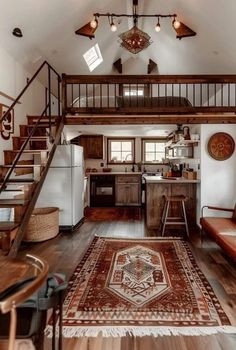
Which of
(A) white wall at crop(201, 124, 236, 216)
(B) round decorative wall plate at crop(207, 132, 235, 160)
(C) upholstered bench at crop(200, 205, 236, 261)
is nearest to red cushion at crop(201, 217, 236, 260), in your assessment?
(C) upholstered bench at crop(200, 205, 236, 261)

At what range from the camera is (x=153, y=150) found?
973 centimetres

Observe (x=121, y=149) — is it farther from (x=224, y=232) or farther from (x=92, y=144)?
(x=224, y=232)

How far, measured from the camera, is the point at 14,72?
221 inches

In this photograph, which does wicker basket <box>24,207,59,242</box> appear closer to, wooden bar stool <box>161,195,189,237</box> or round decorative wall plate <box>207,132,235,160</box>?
wooden bar stool <box>161,195,189,237</box>

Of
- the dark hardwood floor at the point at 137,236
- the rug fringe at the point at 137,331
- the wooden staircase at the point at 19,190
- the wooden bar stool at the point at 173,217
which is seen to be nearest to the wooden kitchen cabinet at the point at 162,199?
the wooden bar stool at the point at 173,217

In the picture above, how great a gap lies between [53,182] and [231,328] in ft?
13.0

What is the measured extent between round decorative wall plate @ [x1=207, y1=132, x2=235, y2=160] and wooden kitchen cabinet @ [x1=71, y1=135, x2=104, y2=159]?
4436 mm

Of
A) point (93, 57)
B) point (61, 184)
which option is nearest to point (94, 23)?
point (93, 57)

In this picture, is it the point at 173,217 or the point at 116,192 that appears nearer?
the point at 173,217

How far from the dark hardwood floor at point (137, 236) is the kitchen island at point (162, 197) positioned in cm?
29

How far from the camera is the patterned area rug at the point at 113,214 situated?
272 inches

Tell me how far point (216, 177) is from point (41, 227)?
130 inches

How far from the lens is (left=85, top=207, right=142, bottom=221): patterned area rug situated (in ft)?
22.7

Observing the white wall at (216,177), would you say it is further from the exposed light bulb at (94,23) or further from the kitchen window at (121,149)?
the kitchen window at (121,149)
